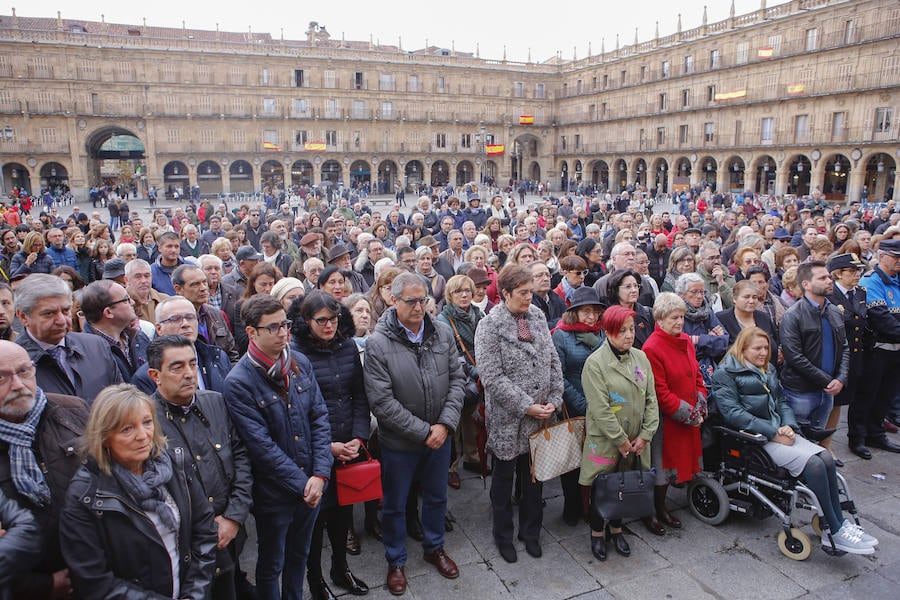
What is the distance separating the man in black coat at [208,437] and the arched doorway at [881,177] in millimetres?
34504

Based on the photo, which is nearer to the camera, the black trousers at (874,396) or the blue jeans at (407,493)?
the blue jeans at (407,493)

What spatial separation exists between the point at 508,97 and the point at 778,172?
856 inches

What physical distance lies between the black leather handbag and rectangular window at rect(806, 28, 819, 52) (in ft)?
117

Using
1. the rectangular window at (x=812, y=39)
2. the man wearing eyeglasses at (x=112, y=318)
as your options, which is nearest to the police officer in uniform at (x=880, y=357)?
the man wearing eyeglasses at (x=112, y=318)

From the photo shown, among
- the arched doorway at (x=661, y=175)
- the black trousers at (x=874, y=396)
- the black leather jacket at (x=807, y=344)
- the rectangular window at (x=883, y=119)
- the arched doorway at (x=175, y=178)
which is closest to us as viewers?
the black leather jacket at (x=807, y=344)

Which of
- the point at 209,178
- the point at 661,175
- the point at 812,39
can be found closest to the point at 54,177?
the point at 209,178

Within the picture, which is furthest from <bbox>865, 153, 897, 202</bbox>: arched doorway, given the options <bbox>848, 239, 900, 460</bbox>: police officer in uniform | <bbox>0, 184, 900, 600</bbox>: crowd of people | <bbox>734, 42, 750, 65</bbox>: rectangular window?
<bbox>0, 184, 900, 600</bbox>: crowd of people

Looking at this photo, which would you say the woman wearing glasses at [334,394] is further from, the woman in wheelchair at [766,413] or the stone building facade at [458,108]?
the stone building facade at [458,108]

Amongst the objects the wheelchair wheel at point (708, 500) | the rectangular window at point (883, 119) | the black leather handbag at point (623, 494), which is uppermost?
the rectangular window at point (883, 119)

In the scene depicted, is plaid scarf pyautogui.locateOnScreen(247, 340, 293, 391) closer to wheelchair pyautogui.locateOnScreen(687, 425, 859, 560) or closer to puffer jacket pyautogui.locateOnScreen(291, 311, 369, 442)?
puffer jacket pyautogui.locateOnScreen(291, 311, 369, 442)

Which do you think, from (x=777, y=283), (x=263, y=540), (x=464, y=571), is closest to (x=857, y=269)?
(x=777, y=283)

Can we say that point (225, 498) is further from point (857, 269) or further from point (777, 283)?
point (777, 283)

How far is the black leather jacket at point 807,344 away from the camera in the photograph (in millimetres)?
4609

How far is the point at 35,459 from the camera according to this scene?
225 cm
